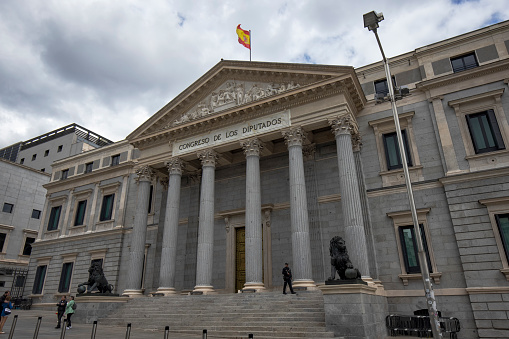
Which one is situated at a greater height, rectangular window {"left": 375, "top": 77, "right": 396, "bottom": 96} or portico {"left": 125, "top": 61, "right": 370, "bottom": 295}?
rectangular window {"left": 375, "top": 77, "right": 396, "bottom": 96}

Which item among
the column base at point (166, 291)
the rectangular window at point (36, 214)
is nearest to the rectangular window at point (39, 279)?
the rectangular window at point (36, 214)

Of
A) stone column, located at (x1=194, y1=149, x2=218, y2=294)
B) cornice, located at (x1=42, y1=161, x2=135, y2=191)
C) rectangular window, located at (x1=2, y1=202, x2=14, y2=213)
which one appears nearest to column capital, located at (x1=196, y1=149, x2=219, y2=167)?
stone column, located at (x1=194, y1=149, x2=218, y2=294)

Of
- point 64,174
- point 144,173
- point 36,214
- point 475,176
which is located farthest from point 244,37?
point 36,214

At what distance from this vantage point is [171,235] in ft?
75.7

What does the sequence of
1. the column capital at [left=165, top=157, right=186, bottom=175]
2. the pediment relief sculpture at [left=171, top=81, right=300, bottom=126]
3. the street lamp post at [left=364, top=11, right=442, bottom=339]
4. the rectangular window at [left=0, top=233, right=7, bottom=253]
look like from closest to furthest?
the street lamp post at [left=364, top=11, right=442, bottom=339]
the pediment relief sculpture at [left=171, top=81, right=300, bottom=126]
the column capital at [left=165, top=157, right=186, bottom=175]
the rectangular window at [left=0, top=233, right=7, bottom=253]

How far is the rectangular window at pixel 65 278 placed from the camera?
32.1 m

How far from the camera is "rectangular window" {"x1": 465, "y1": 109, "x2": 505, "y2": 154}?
63.2 feet

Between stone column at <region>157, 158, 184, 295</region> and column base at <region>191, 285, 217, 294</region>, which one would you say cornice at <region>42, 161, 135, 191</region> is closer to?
stone column at <region>157, 158, 184, 295</region>

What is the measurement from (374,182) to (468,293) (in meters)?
7.50

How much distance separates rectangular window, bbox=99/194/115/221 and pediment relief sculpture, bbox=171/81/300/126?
11.8m

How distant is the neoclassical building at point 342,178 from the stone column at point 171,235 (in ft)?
0.26

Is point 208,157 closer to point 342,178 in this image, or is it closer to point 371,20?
point 342,178

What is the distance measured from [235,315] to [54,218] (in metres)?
28.1

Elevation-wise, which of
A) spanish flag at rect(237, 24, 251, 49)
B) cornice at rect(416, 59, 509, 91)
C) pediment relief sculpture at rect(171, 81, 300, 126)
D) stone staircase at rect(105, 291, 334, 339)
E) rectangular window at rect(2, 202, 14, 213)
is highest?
spanish flag at rect(237, 24, 251, 49)
